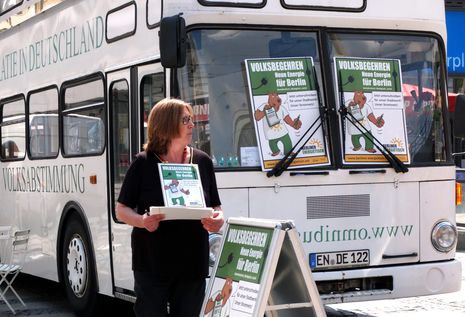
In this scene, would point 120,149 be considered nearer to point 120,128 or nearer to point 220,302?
point 120,128

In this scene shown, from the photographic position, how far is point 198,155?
517 centimetres

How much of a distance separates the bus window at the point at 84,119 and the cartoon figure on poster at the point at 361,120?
91.1 inches

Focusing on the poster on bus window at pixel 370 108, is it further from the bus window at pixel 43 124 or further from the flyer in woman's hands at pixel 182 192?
the bus window at pixel 43 124

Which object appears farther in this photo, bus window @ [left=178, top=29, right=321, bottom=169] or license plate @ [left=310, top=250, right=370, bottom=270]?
license plate @ [left=310, top=250, right=370, bottom=270]

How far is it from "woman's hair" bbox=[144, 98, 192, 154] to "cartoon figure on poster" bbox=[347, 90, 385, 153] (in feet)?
8.18

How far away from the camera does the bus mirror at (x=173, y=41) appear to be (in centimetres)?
657

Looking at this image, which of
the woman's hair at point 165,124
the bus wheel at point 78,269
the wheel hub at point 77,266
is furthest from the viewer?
the wheel hub at point 77,266

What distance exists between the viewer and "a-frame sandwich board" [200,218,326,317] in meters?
5.05

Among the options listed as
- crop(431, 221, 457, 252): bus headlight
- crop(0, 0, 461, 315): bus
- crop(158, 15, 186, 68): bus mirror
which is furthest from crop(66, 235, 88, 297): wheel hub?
crop(431, 221, 457, 252): bus headlight

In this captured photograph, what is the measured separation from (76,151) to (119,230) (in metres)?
1.34

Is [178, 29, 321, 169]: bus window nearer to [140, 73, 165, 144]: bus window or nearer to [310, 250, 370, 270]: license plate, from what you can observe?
[140, 73, 165, 144]: bus window

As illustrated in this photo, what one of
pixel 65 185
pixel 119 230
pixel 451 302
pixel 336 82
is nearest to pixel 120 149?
pixel 119 230

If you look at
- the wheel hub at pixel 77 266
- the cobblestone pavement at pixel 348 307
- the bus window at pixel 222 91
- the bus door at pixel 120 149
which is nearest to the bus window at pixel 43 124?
the wheel hub at pixel 77 266

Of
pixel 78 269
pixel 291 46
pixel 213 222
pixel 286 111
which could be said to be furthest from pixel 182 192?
pixel 78 269
